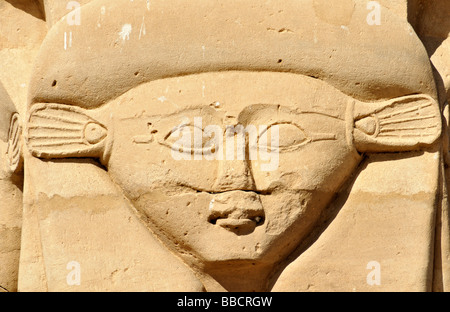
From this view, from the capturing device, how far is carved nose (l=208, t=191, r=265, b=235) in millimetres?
3887

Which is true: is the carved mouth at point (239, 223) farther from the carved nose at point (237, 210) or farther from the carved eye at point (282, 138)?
the carved eye at point (282, 138)

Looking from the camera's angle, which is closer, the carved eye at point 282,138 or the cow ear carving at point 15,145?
the carved eye at point 282,138

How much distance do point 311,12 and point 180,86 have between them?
1.86 ft

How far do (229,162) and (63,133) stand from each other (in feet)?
2.13

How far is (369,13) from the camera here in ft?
13.6

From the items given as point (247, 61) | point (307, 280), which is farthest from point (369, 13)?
point (307, 280)

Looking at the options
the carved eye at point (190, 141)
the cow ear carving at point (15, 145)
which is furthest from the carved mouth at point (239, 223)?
the cow ear carving at point (15, 145)

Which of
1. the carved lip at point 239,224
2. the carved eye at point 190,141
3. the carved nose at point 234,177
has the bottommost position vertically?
the carved lip at point 239,224

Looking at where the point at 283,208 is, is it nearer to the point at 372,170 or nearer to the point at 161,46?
the point at 372,170

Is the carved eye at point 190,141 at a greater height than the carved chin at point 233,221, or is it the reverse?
the carved eye at point 190,141

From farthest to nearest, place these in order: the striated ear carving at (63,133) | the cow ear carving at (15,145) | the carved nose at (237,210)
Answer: the cow ear carving at (15,145) → the striated ear carving at (63,133) → the carved nose at (237,210)

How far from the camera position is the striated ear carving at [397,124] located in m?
4.08

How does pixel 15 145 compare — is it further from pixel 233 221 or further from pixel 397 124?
pixel 397 124

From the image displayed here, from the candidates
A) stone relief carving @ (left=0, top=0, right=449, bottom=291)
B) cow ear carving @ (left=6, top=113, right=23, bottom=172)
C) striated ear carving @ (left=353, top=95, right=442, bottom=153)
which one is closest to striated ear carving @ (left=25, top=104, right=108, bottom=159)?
stone relief carving @ (left=0, top=0, right=449, bottom=291)
